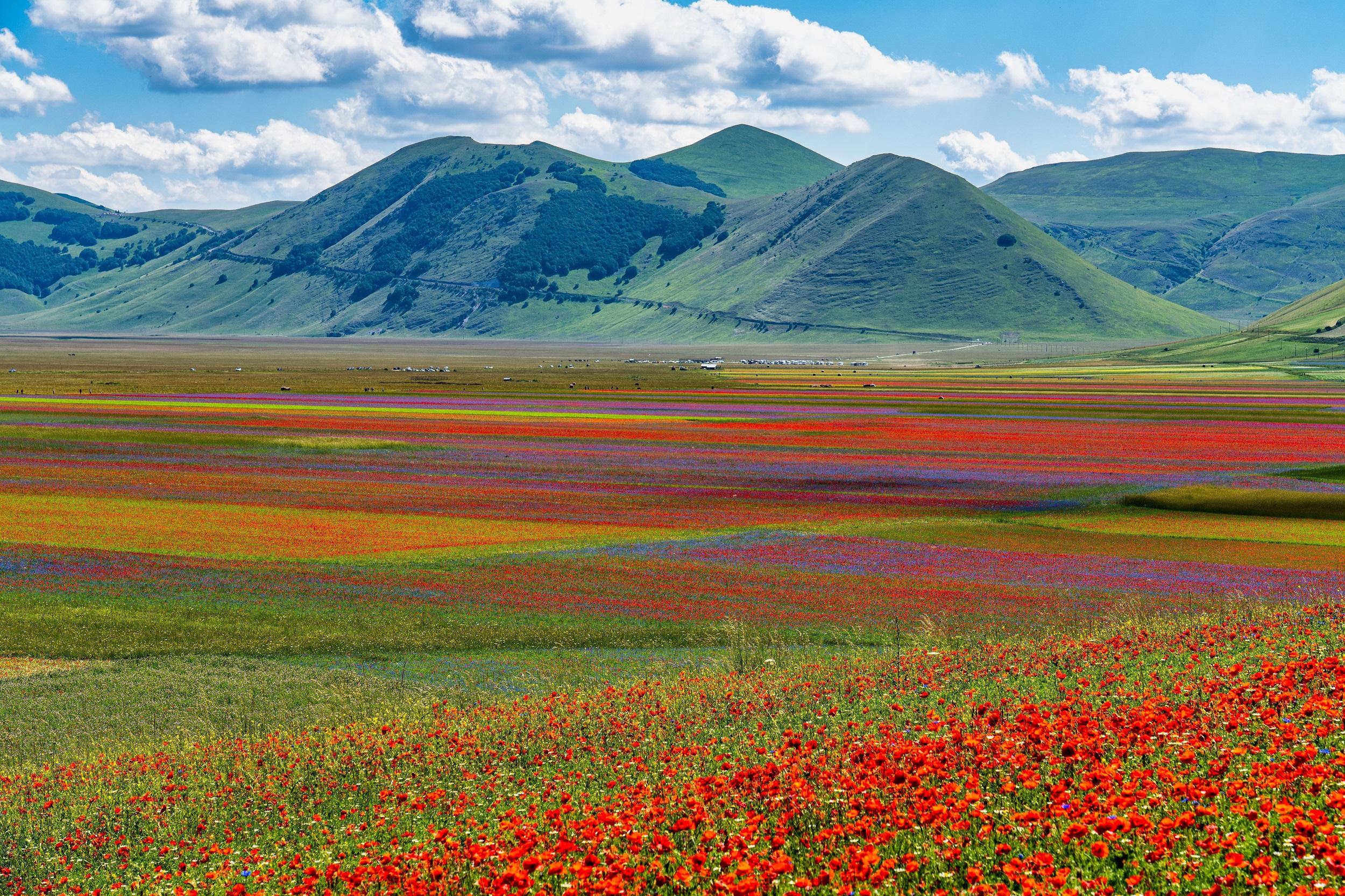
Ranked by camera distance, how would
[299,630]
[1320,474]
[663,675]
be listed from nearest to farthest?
[663,675]
[299,630]
[1320,474]

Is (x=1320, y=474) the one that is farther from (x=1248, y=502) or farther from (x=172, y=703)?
(x=172, y=703)

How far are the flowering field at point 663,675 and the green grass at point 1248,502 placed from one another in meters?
2.65

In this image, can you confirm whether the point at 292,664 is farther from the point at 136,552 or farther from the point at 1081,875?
the point at 1081,875

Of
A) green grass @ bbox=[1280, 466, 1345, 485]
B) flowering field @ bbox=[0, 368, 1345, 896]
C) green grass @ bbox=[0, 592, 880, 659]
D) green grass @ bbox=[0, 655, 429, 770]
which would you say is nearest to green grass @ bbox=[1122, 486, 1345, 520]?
flowering field @ bbox=[0, 368, 1345, 896]

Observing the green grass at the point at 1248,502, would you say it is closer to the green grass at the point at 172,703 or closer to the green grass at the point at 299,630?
the green grass at the point at 299,630

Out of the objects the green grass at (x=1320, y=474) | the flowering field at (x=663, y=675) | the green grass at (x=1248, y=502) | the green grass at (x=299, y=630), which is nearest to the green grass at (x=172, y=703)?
the flowering field at (x=663, y=675)

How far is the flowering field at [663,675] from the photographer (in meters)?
10.1

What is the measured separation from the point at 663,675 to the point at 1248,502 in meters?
Answer: 35.3

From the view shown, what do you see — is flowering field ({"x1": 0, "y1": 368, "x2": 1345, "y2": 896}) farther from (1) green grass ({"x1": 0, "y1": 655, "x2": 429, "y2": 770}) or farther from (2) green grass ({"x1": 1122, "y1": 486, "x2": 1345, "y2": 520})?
(2) green grass ({"x1": 1122, "y1": 486, "x2": 1345, "y2": 520})

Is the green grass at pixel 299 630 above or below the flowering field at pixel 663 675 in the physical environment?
below

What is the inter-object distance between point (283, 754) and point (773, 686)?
7.23m

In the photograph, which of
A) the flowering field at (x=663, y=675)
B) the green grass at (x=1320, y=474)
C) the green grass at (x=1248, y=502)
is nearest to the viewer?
the flowering field at (x=663, y=675)

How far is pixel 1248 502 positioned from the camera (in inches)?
1902

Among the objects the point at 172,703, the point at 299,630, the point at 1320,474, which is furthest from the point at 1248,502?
the point at 172,703
